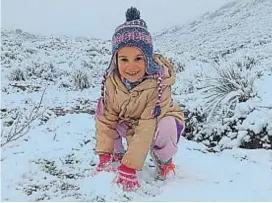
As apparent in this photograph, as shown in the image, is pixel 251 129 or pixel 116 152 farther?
pixel 251 129

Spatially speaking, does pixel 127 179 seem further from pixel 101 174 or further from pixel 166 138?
pixel 166 138

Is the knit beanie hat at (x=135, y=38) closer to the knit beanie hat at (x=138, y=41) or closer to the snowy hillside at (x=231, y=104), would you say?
the knit beanie hat at (x=138, y=41)

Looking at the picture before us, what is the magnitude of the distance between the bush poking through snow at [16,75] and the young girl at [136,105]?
202 inches

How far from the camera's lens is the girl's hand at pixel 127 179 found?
135 inches

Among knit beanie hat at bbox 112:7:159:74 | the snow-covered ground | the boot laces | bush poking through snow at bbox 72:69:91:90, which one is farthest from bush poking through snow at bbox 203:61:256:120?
bush poking through snow at bbox 72:69:91:90

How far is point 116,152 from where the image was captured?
4.07 meters

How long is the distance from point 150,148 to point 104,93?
50 centimetres

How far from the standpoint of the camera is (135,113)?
12.3 feet

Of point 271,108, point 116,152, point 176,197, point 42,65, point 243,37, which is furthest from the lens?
point 243,37

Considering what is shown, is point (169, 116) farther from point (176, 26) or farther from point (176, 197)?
point (176, 26)

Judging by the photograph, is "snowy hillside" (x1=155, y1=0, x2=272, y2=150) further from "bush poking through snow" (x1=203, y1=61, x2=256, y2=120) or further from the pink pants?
the pink pants

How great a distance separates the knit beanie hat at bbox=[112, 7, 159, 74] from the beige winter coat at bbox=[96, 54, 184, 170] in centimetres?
13

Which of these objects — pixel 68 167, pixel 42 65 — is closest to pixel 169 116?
pixel 68 167

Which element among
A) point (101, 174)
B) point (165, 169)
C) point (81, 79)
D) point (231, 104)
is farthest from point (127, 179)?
point (81, 79)
